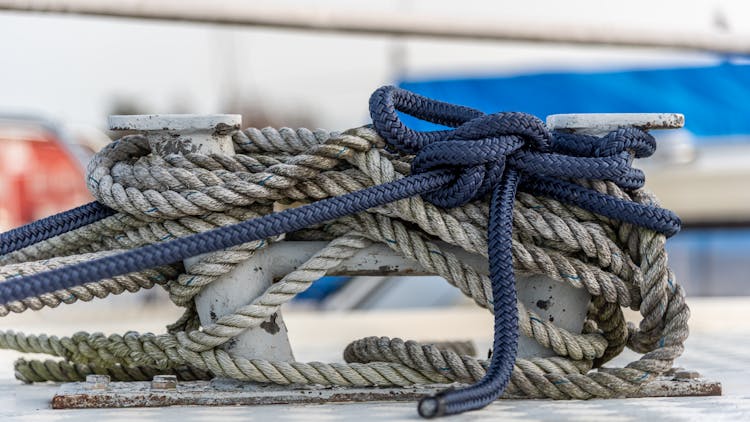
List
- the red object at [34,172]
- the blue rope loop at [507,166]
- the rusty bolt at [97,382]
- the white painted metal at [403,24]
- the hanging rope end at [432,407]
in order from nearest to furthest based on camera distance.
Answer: the hanging rope end at [432,407], the blue rope loop at [507,166], the rusty bolt at [97,382], the white painted metal at [403,24], the red object at [34,172]

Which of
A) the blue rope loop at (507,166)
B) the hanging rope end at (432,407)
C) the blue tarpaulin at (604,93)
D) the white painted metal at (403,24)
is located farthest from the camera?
the blue tarpaulin at (604,93)

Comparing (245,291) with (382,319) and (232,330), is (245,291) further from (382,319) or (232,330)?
(382,319)

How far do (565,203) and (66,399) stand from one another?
2.85 feet

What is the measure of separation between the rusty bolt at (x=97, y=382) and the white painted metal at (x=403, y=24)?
6.06 feet

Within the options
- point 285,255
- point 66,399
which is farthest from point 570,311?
point 66,399

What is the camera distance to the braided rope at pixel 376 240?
155cm

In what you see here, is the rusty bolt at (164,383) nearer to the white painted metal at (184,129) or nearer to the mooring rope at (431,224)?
the mooring rope at (431,224)

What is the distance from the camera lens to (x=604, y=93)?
6.02 meters

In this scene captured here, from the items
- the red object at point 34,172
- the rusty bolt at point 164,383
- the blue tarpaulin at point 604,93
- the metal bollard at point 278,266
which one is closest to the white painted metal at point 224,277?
the metal bollard at point 278,266

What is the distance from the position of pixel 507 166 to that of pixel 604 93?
15.3 ft

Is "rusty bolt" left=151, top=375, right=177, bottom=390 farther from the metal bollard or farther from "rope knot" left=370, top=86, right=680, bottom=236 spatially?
"rope knot" left=370, top=86, right=680, bottom=236

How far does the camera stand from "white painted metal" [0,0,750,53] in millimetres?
3326

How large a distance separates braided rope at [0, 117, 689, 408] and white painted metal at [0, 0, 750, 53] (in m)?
1.80

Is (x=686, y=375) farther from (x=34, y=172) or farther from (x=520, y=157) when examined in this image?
(x=34, y=172)
